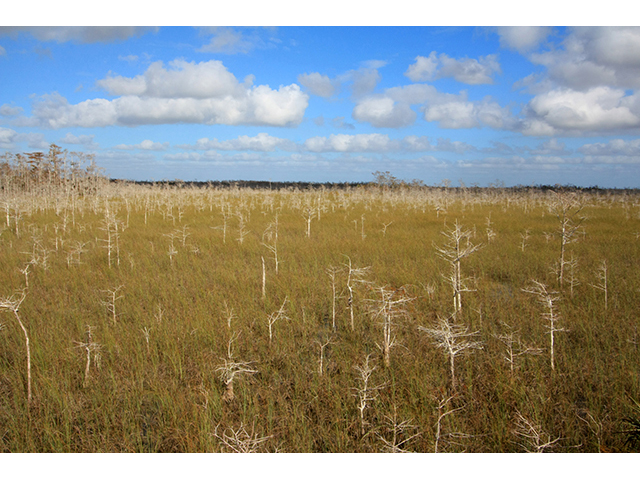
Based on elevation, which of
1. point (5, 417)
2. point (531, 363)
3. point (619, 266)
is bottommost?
point (5, 417)

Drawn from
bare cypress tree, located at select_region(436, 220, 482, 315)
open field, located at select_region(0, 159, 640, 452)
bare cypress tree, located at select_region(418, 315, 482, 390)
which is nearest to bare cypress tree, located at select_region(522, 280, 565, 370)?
open field, located at select_region(0, 159, 640, 452)

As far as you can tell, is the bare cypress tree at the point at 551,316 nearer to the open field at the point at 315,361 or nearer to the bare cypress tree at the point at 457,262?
the open field at the point at 315,361

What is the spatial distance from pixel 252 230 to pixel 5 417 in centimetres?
1106

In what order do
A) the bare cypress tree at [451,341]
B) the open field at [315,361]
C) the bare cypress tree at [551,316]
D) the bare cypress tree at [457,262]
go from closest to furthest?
the open field at [315,361] < the bare cypress tree at [451,341] < the bare cypress tree at [551,316] < the bare cypress tree at [457,262]

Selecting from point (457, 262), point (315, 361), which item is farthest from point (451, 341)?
point (457, 262)

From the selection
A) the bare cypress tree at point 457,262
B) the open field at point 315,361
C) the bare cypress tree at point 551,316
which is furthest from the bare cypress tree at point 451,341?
the bare cypress tree at point 551,316

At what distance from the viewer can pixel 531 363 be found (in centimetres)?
393

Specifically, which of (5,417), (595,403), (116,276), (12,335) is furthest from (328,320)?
(116,276)

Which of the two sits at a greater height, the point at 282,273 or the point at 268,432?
the point at 282,273

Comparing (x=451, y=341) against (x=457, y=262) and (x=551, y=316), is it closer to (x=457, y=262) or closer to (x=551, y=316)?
(x=551, y=316)

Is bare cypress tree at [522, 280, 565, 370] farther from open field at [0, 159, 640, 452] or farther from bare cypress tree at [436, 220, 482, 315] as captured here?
bare cypress tree at [436, 220, 482, 315]

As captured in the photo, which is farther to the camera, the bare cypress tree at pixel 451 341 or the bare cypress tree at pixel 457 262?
the bare cypress tree at pixel 457 262

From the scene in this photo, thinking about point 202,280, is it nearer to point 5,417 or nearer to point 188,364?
point 188,364

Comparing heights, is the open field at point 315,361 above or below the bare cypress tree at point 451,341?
below
